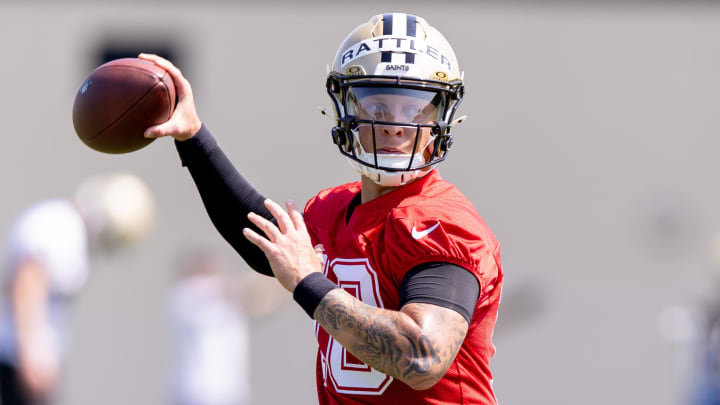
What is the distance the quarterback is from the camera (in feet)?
8.80

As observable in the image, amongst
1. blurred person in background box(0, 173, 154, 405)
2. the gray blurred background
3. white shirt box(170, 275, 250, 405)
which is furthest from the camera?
the gray blurred background

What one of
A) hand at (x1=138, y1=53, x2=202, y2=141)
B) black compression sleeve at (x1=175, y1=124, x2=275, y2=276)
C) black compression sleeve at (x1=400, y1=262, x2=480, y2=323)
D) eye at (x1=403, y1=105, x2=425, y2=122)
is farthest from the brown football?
black compression sleeve at (x1=400, y1=262, x2=480, y2=323)

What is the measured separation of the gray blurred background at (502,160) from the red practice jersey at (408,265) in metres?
6.68

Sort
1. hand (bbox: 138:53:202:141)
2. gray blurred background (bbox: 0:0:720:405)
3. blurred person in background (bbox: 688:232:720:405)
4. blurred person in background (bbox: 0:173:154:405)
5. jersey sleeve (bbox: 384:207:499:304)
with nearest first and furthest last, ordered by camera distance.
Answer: jersey sleeve (bbox: 384:207:499:304) → hand (bbox: 138:53:202:141) → blurred person in background (bbox: 0:173:154:405) → blurred person in background (bbox: 688:232:720:405) → gray blurred background (bbox: 0:0:720:405)

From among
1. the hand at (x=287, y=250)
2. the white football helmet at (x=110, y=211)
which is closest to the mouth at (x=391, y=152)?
the hand at (x=287, y=250)

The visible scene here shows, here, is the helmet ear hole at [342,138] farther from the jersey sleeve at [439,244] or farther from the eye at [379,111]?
the jersey sleeve at [439,244]

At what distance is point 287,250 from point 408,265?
34 centimetres

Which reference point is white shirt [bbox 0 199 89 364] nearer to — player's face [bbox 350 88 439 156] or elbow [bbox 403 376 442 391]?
player's face [bbox 350 88 439 156]

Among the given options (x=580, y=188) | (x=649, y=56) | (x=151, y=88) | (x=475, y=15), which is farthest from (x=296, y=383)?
(x=151, y=88)

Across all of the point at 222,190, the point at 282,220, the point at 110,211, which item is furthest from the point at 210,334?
the point at 282,220

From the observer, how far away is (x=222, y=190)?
3.39 metres

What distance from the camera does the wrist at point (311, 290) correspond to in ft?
8.90

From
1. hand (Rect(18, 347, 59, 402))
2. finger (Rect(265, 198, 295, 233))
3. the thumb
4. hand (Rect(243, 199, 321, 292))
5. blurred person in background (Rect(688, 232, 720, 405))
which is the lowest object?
blurred person in background (Rect(688, 232, 720, 405))

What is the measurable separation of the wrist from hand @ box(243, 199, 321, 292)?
2cm
